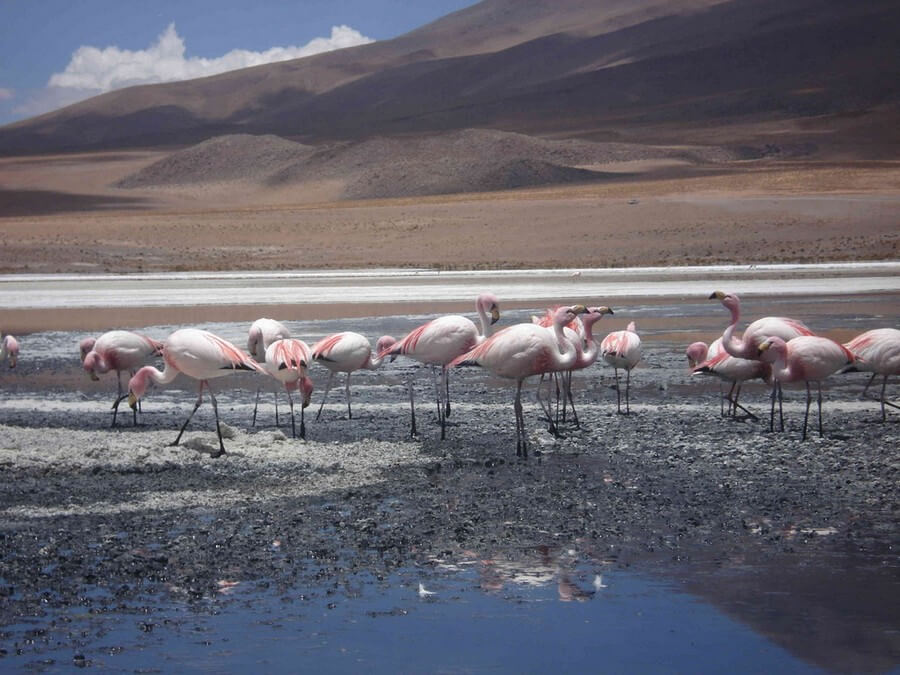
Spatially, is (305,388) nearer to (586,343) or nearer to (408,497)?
(586,343)

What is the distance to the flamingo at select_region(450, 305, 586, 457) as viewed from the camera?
1034 centimetres

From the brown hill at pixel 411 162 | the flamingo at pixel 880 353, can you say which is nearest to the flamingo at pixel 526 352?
the flamingo at pixel 880 353

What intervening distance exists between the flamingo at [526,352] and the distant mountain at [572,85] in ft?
204

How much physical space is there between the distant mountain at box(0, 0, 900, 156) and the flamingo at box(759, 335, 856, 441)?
2437 inches

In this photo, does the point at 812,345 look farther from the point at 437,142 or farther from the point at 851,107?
the point at 851,107

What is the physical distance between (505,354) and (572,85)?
409ft

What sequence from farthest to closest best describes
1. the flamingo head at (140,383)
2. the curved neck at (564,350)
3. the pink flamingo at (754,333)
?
the pink flamingo at (754,333) < the flamingo head at (140,383) < the curved neck at (564,350)

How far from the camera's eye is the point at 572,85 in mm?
132000

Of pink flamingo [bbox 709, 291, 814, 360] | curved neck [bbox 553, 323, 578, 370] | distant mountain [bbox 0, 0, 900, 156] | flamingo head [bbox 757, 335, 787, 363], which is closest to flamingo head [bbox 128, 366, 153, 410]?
curved neck [bbox 553, 323, 578, 370]

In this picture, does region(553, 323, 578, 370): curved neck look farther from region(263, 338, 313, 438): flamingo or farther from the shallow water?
the shallow water

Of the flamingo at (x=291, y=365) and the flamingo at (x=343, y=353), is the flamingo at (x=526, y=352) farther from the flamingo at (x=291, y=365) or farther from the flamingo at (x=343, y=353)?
the flamingo at (x=343, y=353)

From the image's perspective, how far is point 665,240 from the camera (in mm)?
36719

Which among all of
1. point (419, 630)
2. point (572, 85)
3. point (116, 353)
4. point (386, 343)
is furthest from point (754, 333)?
point (572, 85)

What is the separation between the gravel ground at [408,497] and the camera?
23.1ft
